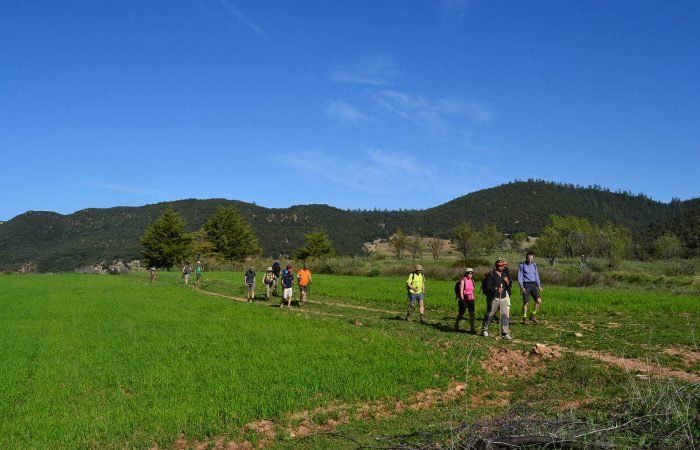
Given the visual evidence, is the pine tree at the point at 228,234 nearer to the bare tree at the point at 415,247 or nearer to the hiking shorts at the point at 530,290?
the bare tree at the point at 415,247

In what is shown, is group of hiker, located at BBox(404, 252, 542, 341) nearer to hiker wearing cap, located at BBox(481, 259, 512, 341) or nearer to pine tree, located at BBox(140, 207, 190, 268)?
hiker wearing cap, located at BBox(481, 259, 512, 341)

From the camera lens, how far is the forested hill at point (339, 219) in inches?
5482

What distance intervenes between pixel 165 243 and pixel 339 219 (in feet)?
282

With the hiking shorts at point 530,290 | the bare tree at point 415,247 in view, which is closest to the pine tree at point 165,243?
the bare tree at point 415,247

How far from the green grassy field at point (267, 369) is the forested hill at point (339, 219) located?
375ft

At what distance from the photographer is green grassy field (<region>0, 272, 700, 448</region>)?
8617 millimetres

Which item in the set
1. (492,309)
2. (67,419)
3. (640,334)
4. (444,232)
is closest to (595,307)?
(640,334)

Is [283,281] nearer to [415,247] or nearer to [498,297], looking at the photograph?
[498,297]

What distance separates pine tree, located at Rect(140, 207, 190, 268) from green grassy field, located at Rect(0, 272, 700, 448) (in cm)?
6419

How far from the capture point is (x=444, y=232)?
5782 inches

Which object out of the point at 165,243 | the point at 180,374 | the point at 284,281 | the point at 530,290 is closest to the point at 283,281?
the point at 284,281

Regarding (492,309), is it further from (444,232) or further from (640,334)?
(444,232)

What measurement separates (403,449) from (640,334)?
12566 mm

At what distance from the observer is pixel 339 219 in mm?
166375
